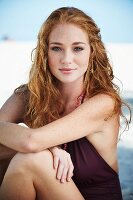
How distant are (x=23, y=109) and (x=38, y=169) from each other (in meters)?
0.52

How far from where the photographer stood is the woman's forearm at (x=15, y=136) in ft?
5.24

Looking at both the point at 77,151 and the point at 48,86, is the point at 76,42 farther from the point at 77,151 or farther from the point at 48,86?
the point at 77,151

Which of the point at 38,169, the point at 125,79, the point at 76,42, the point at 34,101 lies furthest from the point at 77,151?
the point at 125,79

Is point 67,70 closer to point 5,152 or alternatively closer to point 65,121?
point 65,121

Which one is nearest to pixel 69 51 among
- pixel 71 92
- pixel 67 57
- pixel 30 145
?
pixel 67 57

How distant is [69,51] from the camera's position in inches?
69.6

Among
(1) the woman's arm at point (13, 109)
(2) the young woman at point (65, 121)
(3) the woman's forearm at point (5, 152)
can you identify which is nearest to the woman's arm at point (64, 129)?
(2) the young woman at point (65, 121)

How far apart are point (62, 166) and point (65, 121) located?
19 centimetres

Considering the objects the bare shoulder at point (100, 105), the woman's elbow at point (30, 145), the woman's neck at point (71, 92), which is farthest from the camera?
the woman's neck at point (71, 92)

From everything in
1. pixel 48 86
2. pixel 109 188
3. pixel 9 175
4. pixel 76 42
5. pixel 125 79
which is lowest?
pixel 125 79

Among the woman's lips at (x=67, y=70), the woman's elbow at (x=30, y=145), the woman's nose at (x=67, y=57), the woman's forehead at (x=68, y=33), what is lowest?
the woman's elbow at (x=30, y=145)

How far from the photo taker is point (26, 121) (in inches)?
80.7

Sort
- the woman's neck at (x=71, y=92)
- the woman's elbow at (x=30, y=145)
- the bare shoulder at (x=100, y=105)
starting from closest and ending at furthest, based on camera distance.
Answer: the woman's elbow at (x=30, y=145), the bare shoulder at (x=100, y=105), the woman's neck at (x=71, y=92)

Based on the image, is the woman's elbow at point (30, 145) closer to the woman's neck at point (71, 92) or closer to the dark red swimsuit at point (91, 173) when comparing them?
the dark red swimsuit at point (91, 173)
